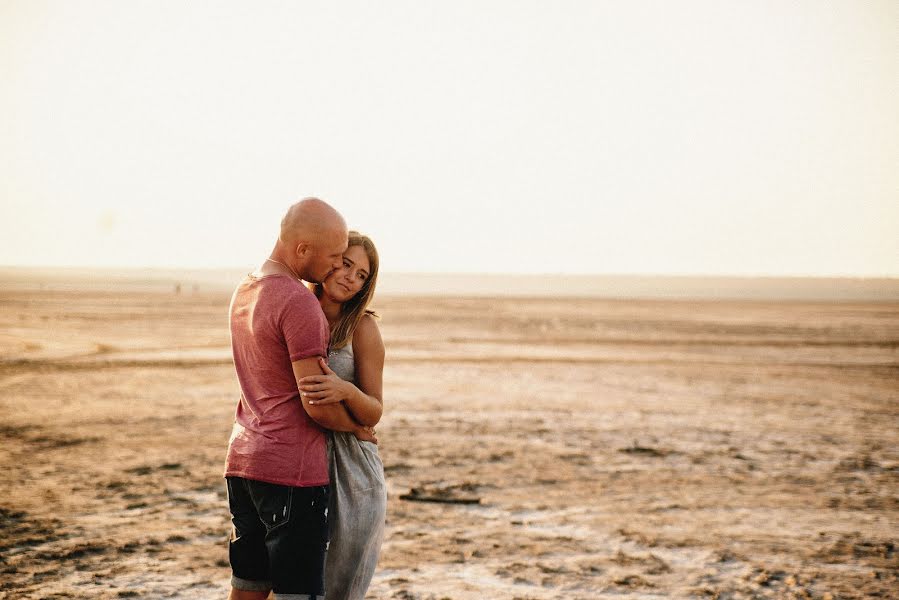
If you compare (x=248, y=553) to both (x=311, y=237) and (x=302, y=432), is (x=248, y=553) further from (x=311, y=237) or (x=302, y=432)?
(x=311, y=237)

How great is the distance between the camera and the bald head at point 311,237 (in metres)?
2.83

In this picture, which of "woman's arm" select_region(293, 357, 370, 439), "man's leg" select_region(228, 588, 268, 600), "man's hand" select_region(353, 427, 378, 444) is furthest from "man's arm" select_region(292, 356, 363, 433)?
"man's leg" select_region(228, 588, 268, 600)

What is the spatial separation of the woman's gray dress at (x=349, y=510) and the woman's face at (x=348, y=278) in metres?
0.23

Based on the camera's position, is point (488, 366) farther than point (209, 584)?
Yes

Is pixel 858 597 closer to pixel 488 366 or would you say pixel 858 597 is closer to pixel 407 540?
pixel 407 540

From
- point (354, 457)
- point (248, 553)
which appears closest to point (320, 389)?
point (354, 457)

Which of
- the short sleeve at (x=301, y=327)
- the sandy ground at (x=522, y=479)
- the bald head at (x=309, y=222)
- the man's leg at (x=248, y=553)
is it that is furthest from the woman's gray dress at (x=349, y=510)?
the sandy ground at (x=522, y=479)

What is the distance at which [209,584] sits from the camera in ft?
16.4

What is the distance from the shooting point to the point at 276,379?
2822 millimetres

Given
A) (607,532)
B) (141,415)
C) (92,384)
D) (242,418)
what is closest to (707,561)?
(607,532)

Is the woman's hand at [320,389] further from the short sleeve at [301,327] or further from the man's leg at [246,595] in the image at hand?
the man's leg at [246,595]

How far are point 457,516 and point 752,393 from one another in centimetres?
924

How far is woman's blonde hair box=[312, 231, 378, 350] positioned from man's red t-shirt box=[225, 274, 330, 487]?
282mm

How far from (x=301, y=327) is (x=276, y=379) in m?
0.26
